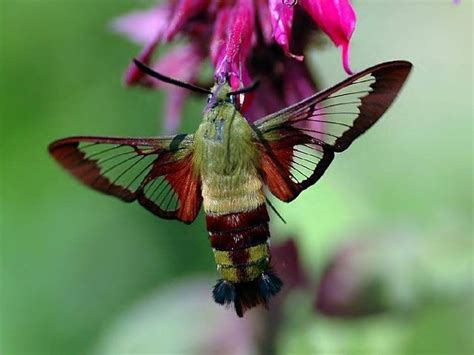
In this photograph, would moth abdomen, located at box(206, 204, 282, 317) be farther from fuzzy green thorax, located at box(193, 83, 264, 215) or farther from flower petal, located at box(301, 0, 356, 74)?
flower petal, located at box(301, 0, 356, 74)

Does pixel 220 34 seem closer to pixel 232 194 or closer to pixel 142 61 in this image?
pixel 142 61

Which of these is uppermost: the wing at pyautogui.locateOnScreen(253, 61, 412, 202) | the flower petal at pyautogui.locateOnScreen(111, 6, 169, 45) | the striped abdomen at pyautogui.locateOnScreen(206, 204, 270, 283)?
the flower petal at pyautogui.locateOnScreen(111, 6, 169, 45)

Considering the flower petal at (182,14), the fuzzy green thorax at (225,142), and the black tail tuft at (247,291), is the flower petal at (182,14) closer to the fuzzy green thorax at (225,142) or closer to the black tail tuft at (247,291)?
the fuzzy green thorax at (225,142)

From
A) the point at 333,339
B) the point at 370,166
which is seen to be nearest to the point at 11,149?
the point at 370,166

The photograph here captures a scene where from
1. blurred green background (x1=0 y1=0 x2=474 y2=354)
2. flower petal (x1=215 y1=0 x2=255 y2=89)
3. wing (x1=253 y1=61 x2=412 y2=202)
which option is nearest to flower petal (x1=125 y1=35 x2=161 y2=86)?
flower petal (x1=215 y1=0 x2=255 y2=89)

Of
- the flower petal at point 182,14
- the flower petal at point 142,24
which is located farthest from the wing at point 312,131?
the flower petal at point 142,24

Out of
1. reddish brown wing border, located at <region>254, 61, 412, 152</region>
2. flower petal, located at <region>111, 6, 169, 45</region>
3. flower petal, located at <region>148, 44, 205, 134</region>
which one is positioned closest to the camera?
reddish brown wing border, located at <region>254, 61, 412, 152</region>
